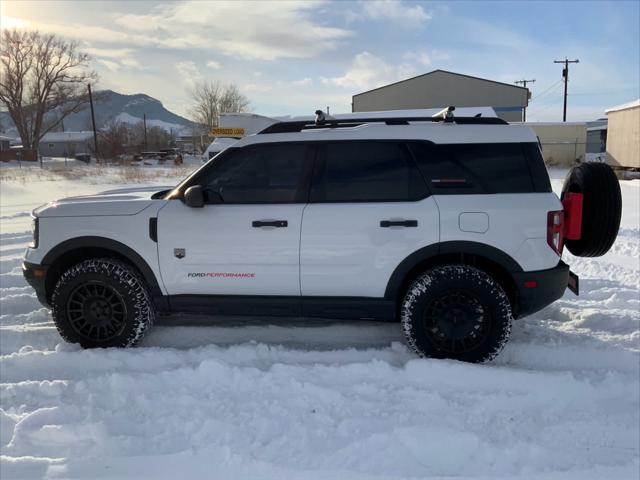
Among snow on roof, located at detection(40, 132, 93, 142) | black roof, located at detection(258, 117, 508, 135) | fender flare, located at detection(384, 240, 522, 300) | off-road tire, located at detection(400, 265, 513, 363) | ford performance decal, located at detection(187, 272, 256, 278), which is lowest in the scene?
off-road tire, located at detection(400, 265, 513, 363)

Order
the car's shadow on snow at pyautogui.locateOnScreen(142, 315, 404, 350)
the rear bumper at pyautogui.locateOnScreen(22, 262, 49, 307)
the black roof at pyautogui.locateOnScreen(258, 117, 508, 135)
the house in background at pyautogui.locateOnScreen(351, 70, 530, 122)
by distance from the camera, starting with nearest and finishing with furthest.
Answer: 1. the black roof at pyautogui.locateOnScreen(258, 117, 508, 135)
2. the rear bumper at pyautogui.locateOnScreen(22, 262, 49, 307)
3. the car's shadow on snow at pyautogui.locateOnScreen(142, 315, 404, 350)
4. the house in background at pyautogui.locateOnScreen(351, 70, 530, 122)

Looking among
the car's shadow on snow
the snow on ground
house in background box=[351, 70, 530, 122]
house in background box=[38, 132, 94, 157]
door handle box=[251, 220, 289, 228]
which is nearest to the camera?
the snow on ground

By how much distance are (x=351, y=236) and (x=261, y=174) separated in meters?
0.92

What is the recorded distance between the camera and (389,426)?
2982 mm

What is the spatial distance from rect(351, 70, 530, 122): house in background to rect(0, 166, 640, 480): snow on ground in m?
29.8

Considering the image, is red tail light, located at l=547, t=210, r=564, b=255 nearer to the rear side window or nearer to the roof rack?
the rear side window

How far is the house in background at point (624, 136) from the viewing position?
2500cm

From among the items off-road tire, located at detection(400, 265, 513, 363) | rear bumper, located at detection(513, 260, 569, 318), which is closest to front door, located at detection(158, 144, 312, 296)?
off-road tire, located at detection(400, 265, 513, 363)

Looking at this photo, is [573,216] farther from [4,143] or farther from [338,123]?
[4,143]

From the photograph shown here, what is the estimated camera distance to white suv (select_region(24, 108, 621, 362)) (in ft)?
12.1

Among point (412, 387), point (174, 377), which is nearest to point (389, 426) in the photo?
point (412, 387)

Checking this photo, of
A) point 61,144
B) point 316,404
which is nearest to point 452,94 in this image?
point 316,404

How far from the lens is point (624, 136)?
86.4ft

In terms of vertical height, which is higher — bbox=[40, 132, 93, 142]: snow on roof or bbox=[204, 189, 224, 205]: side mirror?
bbox=[40, 132, 93, 142]: snow on roof
